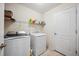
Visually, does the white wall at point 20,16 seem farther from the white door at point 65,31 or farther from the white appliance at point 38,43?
the white door at point 65,31

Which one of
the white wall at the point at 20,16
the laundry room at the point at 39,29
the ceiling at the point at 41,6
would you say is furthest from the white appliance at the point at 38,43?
the ceiling at the point at 41,6

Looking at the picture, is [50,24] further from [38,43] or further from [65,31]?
[38,43]

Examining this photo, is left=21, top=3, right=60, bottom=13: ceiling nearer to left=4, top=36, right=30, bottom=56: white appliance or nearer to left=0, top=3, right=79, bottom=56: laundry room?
left=0, top=3, right=79, bottom=56: laundry room

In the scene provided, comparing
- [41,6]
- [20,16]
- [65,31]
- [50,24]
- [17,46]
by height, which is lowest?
[17,46]

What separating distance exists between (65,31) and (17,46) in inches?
30.3

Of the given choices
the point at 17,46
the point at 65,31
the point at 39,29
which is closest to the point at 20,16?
the point at 39,29

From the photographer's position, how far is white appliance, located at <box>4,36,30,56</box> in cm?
134

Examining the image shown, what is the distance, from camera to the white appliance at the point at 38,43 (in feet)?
4.60

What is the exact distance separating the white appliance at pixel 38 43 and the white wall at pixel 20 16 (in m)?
0.17

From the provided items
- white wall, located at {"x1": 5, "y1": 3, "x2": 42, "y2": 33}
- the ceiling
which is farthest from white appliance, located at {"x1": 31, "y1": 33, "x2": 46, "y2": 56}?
the ceiling

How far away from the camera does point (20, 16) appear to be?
4.52ft

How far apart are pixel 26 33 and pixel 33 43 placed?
0.62 ft

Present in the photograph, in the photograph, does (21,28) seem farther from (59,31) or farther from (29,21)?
(59,31)

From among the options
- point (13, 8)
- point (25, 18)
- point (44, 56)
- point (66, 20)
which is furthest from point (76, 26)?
point (13, 8)
